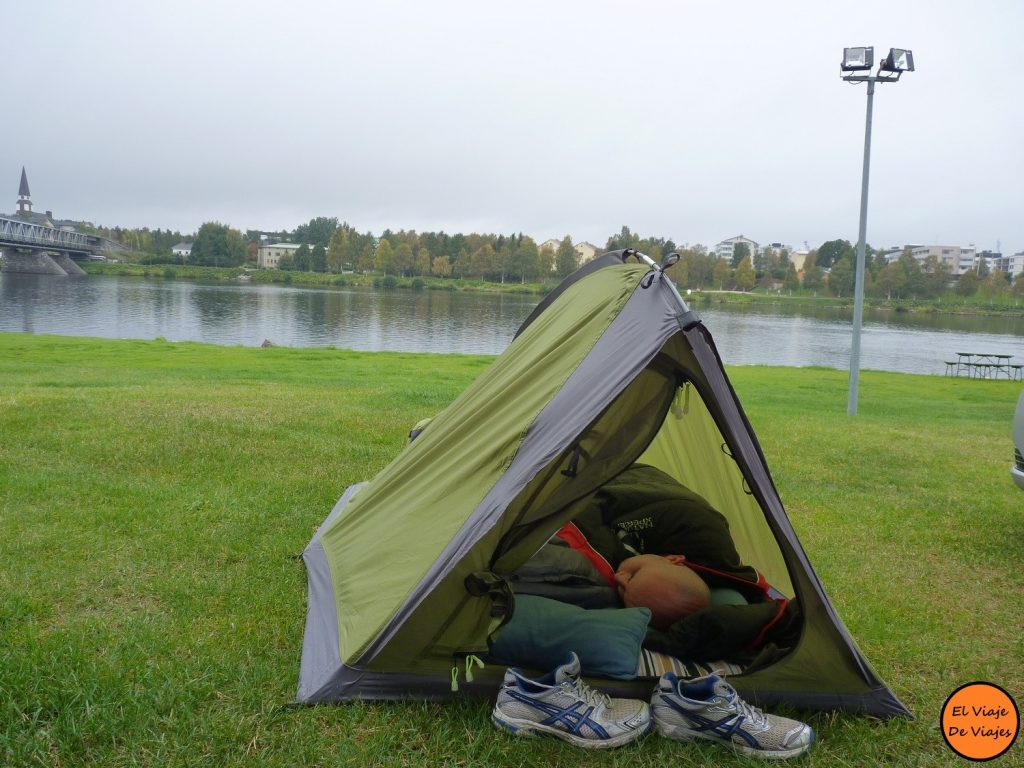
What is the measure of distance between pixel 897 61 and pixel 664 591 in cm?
1053

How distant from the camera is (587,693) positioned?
2.62 metres

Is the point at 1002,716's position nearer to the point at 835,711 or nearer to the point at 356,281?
the point at 835,711

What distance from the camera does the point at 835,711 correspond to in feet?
9.00

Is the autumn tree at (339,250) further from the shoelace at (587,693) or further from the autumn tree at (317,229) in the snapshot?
the shoelace at (587,693)

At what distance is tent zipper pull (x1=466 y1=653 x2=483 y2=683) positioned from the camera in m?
2.66

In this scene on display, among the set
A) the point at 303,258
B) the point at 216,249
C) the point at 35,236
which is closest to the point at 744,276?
the point at 303,258

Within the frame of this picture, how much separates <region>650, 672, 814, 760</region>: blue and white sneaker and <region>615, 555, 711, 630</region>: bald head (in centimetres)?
60

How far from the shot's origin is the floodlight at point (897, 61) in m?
10.8

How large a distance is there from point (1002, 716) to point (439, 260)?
7836 cm

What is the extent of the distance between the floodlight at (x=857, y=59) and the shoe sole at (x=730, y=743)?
10.9 meters

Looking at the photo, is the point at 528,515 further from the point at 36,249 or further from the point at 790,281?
the point at 790,281

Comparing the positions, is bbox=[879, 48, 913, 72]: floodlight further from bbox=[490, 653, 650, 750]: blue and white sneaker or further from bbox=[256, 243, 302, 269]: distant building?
bbox=[256, 243, 302, 269]: distant building

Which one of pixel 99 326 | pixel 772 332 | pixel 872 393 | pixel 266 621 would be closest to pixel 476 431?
pixel 266 621

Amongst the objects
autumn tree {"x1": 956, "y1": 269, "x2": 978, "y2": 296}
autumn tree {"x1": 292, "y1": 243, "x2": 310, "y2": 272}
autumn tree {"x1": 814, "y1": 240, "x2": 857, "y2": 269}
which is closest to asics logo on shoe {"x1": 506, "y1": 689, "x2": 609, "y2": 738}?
autumn tree {"x1": 956, "y1": 269, "x2": 978, "y2": 296}
